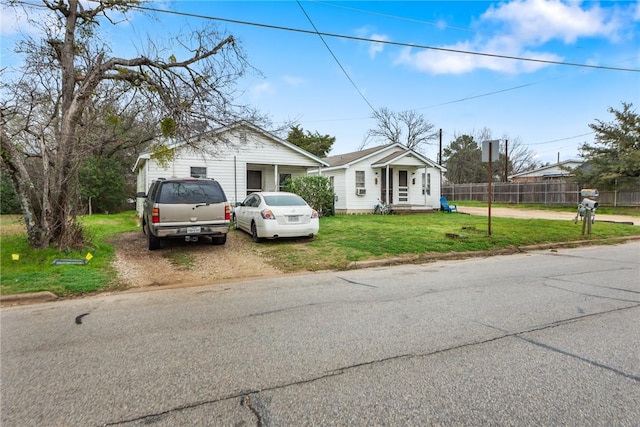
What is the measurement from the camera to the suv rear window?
8.68 metres

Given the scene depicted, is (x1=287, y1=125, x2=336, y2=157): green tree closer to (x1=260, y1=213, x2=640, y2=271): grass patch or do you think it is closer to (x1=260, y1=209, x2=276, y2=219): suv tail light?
(x1=260, y1=213, x2=640, y2=271): grass patch

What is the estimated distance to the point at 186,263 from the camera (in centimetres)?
811

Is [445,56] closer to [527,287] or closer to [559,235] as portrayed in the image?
[559,235]

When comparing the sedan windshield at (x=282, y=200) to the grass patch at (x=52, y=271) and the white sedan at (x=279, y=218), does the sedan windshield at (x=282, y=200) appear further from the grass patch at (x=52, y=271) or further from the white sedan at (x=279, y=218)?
the grass patch at (x=52, y=271)

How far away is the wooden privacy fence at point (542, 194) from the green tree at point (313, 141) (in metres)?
16.3

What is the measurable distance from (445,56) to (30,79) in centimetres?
1244

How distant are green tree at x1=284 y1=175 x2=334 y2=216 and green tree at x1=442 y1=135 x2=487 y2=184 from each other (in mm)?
41784

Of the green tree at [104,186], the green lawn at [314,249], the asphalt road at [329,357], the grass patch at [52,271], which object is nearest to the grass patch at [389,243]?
the green lawn at [314,249]

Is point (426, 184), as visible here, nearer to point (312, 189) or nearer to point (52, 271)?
point (312, 189)

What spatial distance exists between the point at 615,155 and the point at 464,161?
29078 millimetres

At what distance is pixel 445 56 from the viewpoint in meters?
13.0

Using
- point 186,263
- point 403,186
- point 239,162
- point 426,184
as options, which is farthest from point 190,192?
point 426,184

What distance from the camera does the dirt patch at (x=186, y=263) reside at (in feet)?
22.9

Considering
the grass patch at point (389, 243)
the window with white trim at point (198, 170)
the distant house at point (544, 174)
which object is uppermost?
the distant house at point (544, 174)
